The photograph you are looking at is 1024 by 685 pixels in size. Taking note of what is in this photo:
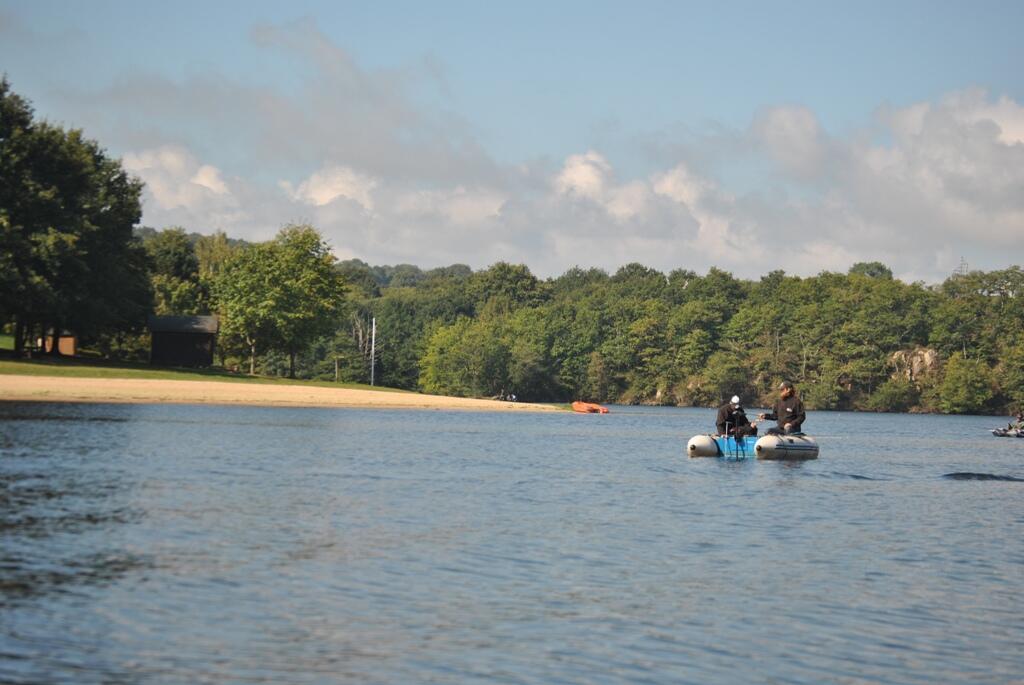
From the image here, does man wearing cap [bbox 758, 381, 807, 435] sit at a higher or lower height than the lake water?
higher

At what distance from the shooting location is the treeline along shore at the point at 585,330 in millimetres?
105375

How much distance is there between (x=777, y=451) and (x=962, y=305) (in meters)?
124

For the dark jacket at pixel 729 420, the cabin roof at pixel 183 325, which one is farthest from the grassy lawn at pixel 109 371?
the dark jacket at pixel 729 420

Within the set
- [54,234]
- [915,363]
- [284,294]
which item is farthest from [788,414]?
[915,363]

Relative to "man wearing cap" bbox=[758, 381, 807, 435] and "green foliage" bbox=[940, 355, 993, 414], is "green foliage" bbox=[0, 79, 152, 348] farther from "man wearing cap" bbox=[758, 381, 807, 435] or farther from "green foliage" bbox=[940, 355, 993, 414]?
"green foliage" bbox=[940, 355, 993, 414]

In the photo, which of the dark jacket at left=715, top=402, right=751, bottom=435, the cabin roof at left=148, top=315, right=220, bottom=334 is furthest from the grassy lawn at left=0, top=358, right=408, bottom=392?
the dark jacket at left=715, top=402, right=751, bottom=435

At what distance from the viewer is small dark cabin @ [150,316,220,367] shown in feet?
340

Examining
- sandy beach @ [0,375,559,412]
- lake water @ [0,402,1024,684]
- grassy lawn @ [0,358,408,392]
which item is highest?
grassy lawn @ [0,358,408,392]

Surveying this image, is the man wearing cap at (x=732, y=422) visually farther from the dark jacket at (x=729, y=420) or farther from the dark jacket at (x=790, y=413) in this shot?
the dark jacket at (x=790, y=413)

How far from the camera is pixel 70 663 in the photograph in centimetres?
1165

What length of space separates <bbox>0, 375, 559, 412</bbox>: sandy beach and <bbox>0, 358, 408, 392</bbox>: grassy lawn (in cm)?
244

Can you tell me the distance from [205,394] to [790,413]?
1650 inches

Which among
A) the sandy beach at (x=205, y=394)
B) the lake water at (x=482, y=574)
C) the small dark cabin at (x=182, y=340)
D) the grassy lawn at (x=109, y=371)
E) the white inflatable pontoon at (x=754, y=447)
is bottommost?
the lake water at (x=482, y=574)

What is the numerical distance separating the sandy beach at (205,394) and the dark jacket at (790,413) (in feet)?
120
